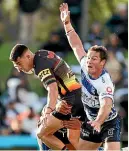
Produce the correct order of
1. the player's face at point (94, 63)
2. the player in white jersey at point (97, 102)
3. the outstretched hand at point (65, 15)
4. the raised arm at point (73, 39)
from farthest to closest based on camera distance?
the outstretched hand at point (65, 15)
the raised arm at point (73, 39)
the player's face at point (94, 63)
the player in white jersey at point (97, 102)

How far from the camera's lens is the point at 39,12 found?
21812 mm

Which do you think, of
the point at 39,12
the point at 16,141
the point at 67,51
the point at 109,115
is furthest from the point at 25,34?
the point at 109,115

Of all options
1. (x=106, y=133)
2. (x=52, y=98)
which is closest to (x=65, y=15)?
(x=52, y=98)

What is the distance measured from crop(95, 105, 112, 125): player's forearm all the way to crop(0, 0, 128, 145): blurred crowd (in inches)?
283

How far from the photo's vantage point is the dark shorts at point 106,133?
1216 cm

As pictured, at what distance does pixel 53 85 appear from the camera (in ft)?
40.5

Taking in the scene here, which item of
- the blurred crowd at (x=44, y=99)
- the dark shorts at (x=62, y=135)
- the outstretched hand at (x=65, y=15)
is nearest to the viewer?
the outstretched hand at (x=65, y=15)

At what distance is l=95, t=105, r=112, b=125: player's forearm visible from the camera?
1141cm

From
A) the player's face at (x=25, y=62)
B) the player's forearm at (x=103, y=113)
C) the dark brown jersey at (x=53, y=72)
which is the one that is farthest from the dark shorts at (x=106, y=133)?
the player's face at (x=25, y=62)

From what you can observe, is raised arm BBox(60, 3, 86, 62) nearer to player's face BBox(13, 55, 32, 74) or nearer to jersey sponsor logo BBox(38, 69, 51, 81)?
jersey sponsor logo BBox(38, 69, 51, 81)

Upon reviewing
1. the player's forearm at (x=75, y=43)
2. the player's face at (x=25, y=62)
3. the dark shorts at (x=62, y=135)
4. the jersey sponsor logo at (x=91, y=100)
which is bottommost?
the dark shorts at (x=62, y=135)

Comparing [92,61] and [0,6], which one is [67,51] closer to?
[0,6]

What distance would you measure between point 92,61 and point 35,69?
100cm

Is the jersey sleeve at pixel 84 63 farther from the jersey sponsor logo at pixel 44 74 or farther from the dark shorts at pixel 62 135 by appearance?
the dark shorts at pixel 62 135
